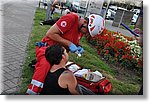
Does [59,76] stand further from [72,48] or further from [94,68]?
[94,68]

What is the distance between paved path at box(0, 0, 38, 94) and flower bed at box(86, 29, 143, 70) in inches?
45.6

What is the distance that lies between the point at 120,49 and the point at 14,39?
1.57 meters

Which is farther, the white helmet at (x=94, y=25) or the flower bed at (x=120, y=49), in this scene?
the flower bed at (x=120, y=49)

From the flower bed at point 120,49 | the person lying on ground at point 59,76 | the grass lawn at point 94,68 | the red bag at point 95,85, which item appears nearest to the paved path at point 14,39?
the grass lawn at point 94,68

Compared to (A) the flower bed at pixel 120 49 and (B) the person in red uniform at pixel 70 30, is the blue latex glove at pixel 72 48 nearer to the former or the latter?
(B) the person in red uniform at pixel 70 30

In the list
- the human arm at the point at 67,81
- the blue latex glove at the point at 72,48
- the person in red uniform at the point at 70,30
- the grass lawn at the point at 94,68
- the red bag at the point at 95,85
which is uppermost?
the person in red uniform at the point at 70,30

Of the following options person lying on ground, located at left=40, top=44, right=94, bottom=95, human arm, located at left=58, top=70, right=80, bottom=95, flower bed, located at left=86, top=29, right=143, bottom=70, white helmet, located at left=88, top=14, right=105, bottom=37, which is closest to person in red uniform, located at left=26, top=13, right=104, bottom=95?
white helmet, located at left=88, top=14, right=105, bottom=37

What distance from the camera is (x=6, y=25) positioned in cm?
389

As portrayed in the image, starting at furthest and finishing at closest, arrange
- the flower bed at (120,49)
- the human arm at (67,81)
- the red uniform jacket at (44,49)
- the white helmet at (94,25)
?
the flower bed at (120,49)
the white helmet at (94,25)
the red uniform jacket at (44,49)
the human arm at (67,81)

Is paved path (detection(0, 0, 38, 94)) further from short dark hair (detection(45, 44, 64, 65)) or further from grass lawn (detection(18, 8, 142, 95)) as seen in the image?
short dark hair (detection(45, 44, 64, 65))

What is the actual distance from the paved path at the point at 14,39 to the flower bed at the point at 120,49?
116 cm

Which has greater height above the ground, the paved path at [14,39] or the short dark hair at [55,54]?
the short dark hair at [55,54]

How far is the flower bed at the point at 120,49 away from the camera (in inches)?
141

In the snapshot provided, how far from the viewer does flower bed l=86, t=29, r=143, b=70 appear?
11.7 feet
